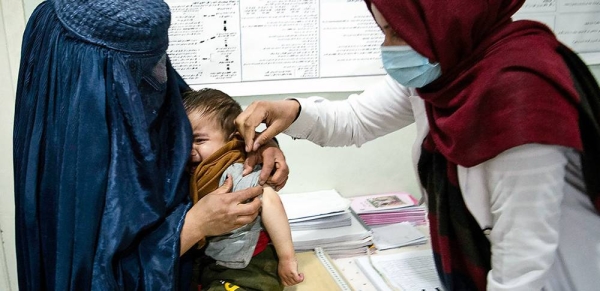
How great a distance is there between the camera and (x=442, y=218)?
118 centimetres

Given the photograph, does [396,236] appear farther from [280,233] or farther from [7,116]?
[7,116]

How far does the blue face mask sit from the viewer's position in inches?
42.3

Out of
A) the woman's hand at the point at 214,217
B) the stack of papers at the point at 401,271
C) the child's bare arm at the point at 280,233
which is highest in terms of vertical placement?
the woman's hand at the point at 214,217

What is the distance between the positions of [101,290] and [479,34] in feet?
2.97

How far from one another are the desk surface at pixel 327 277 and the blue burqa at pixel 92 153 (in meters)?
0.44

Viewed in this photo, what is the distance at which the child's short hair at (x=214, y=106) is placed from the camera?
4.37 feet

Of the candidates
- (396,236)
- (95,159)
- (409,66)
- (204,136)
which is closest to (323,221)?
(396,236)

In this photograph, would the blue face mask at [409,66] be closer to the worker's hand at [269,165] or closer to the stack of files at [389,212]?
the worker's hand at [269,165]

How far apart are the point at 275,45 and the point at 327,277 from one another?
0.82 m

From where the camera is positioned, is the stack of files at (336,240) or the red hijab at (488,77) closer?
the red hijab at (488,77)

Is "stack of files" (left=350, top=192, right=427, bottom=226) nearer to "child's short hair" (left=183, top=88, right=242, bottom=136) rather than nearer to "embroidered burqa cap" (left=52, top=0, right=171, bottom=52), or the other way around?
"child's short hair" (left=183, top=88, right=242, bottom=136)

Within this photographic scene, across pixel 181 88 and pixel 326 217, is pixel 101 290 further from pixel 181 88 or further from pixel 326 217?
pixel 326 217

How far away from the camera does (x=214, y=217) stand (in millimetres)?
1113

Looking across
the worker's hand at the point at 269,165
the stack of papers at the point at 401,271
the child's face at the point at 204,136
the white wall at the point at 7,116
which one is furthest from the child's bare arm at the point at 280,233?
the white wall at the point at 7,116
